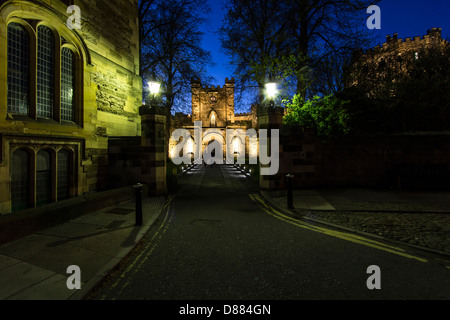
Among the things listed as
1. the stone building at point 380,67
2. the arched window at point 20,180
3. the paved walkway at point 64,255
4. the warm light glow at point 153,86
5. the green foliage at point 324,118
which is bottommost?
the paved walkway at point 64,255

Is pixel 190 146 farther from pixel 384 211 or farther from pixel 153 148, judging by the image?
pixel 384 211

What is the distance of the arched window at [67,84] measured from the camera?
7.61 metres

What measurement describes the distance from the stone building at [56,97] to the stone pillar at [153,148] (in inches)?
67.4

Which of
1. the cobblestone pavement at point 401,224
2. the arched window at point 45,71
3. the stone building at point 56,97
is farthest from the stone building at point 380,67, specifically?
the arched window at point 45,71

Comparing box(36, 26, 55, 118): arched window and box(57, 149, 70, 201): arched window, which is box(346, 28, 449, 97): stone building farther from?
box(57, 149, 70, 201): arched window

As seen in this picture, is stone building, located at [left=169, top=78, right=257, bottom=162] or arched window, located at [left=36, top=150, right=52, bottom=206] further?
stone building, located at [left=169, top=78, right=257, bottom=162]

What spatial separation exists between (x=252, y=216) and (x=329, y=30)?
15.5m

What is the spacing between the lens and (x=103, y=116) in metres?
9.30

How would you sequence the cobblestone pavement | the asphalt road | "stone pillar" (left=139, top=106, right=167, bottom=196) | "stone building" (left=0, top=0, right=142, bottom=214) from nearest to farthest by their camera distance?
1. the asphalt road
2. the cobblestone pavement
3. "stone building" (left=0, top=0, right=142, bottom=214)
4. "stone pillar" (left=139, top=106, right=167, bottom=196)

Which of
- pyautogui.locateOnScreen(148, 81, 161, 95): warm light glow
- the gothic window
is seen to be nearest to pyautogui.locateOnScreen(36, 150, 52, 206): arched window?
the gothic window

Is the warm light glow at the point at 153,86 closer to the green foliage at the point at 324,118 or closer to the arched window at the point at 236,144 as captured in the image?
the green foliage at the point at 324,118

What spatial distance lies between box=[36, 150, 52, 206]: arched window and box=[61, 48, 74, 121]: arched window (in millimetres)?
1524

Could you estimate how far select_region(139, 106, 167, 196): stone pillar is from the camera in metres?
9.14

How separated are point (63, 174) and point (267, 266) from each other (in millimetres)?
7591
